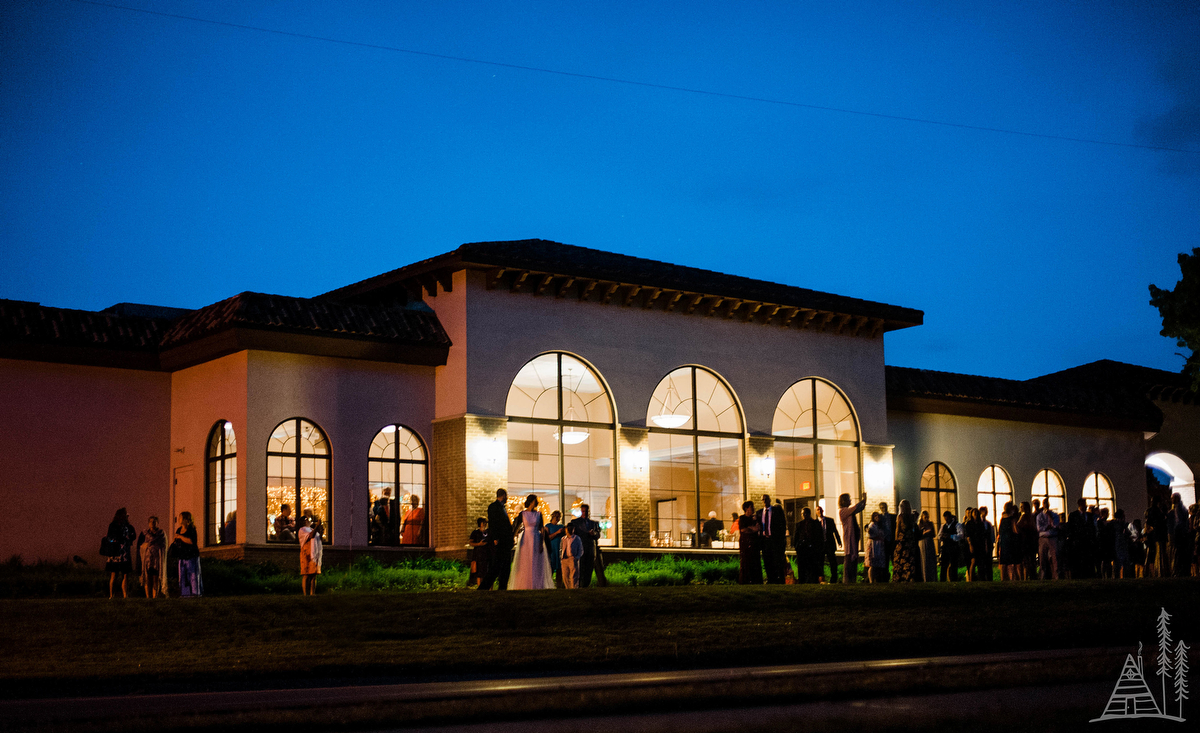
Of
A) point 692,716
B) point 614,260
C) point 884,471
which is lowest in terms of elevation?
point 692,716

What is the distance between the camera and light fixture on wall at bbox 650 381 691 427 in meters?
28.4

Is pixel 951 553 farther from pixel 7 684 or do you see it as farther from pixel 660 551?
pixel 7 684

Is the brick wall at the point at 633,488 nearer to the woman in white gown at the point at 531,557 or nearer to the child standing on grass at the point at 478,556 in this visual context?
the child standing on grass at the point at 478,556

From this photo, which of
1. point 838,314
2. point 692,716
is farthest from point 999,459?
point 692,716

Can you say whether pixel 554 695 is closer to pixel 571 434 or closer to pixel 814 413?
pixel 571 434

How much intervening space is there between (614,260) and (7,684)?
19434 mm

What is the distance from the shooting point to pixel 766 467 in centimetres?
2928

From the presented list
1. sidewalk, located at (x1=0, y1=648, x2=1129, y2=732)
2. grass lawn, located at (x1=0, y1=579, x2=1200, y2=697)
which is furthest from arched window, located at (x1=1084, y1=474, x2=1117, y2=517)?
sidewalk, located at (x1=0, y1=648, x2=1129, y2=732)

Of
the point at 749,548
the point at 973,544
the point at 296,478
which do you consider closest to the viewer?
the point at 749,548

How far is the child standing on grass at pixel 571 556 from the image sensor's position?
21031 millimetres

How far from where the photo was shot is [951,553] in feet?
79.5

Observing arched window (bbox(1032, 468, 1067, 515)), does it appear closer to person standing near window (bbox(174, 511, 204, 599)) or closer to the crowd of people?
the crowd of people

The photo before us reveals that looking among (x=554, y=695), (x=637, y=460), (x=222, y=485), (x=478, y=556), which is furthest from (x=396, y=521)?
(x=554, y=695)

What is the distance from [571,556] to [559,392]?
6.38m
